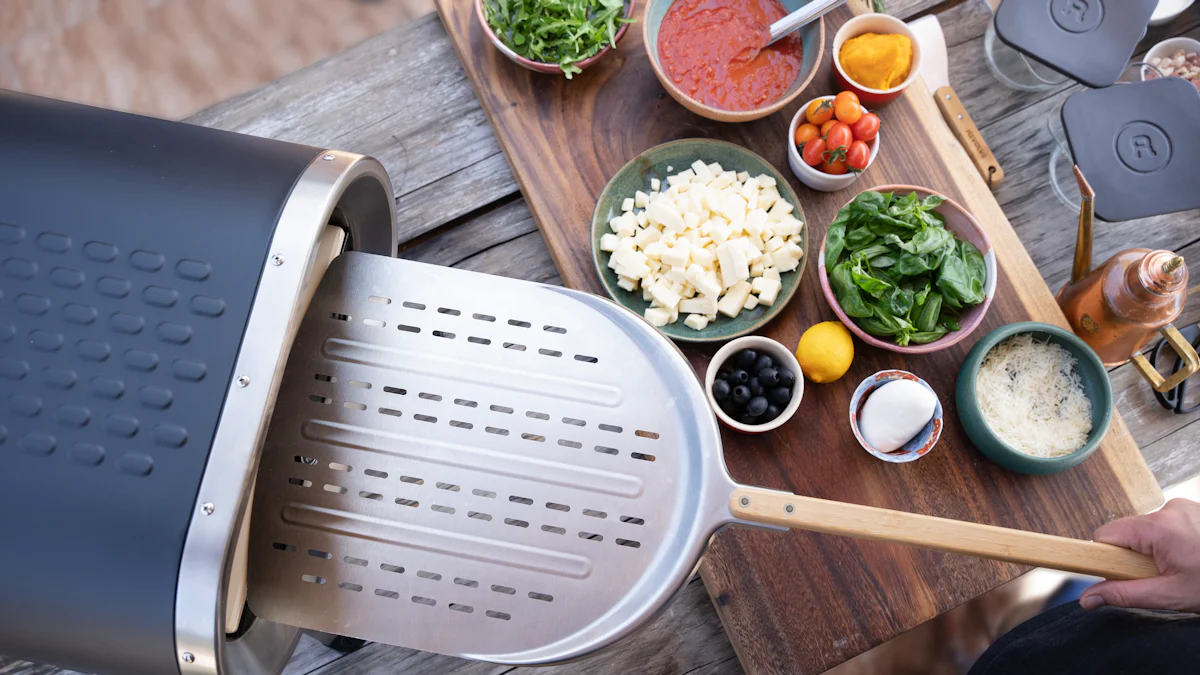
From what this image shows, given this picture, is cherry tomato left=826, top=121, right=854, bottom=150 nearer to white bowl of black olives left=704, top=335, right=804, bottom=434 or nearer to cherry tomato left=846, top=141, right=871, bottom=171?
cherry tomato left=846, top=141, right=871, bottom=171

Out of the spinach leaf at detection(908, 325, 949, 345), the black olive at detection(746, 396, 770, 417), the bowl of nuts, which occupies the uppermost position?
the bowl of nuts

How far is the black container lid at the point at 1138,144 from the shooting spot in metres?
1.34

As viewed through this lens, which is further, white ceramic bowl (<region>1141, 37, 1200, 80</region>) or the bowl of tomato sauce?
white ceramic bowl (<region>1141, 37, 1200, 80</region>)

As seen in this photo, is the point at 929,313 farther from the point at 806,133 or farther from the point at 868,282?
the point at 806,133

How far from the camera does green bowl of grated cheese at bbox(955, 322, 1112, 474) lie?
1156 millimetres

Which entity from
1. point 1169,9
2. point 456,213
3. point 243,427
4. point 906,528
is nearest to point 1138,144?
point 1169,9

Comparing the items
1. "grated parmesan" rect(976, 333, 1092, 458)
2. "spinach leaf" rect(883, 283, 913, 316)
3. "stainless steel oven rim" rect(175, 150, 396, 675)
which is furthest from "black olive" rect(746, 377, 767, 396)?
"stainless steel oven rim" rect(175, 150, 396, 675)

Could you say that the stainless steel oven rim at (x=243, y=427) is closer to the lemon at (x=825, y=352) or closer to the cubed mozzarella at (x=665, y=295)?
the cubed mozzarella at (x=665, y=295)

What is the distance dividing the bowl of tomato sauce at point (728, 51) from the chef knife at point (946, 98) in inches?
10.6

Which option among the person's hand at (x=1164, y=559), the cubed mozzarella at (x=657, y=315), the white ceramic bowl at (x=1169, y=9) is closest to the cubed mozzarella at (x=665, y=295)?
the cubed mozzarella at (x=657, y=315)

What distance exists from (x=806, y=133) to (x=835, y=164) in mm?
71

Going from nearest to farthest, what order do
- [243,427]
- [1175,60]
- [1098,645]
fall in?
[243,427], [1098,645], [1175,60]

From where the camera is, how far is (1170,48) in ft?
4.99

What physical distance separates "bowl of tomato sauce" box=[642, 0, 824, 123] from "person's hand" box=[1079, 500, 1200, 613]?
82 cm
